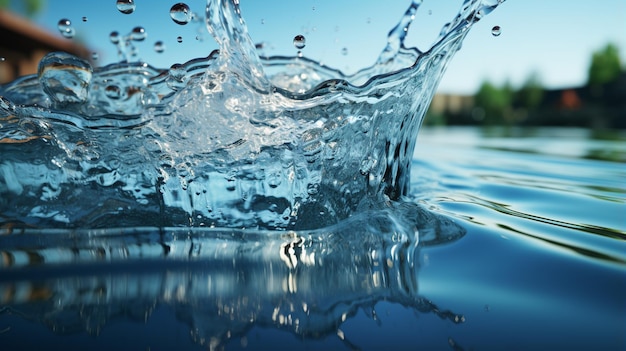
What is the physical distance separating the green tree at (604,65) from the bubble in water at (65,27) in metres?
29.0

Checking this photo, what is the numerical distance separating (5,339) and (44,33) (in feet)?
29.1

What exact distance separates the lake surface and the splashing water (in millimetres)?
105

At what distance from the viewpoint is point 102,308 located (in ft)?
1.79

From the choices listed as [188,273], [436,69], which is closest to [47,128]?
[188,273]

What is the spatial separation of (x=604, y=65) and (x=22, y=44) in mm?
28578

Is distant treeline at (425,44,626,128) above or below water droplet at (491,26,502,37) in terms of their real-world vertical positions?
above

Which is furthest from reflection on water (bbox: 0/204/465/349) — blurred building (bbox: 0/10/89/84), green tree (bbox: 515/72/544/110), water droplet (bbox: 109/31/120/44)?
green tree (bbox: 515/72/544/110)

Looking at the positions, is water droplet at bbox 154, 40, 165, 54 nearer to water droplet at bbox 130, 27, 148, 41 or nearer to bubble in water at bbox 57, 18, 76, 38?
water droplet at bbox 130, 27, 148, 41

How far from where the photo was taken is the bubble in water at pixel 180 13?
1340 millimetres

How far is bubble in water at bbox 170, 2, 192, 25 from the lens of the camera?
4.40 ft

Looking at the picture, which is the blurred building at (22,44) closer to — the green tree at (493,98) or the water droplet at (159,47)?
the water droplet at (159,47)

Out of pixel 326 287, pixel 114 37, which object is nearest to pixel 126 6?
pixel 114 37

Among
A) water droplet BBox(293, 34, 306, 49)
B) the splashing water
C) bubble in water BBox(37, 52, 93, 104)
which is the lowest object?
the splashing water

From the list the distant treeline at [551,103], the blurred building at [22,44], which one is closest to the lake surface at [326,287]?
the blurred building at [22,44]
